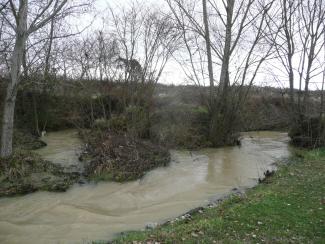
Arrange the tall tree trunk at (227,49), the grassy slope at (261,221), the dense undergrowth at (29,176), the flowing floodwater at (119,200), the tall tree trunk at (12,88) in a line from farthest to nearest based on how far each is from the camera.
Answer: the tall tree trunk at (227,49), the tall tree trunk at (12,88), the dense undergrowth at (29,176), the flowing floodwater at (119,200), the grassy slope at (261,221)

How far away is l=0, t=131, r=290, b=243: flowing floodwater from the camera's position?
719 cm

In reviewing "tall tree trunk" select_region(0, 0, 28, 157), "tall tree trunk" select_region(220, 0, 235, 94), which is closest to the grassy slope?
"tall tree trunk" select_region(0, 0, 28, 157)

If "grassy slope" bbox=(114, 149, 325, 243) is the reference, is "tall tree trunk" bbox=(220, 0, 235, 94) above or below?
above

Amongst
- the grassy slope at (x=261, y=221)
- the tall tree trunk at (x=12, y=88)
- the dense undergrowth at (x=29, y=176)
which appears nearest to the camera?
the grassy slope at (x=261, y=221)

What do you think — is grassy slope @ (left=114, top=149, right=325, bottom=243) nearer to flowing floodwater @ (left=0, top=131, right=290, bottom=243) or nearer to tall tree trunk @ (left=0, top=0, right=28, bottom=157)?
flowing floodwater @ (left=0, top=131, right=290, bottom=243)

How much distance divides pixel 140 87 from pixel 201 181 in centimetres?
604

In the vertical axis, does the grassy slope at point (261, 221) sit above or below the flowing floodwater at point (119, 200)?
above

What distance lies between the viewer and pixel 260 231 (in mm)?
6211

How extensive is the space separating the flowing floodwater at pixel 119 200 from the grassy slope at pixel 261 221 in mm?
973

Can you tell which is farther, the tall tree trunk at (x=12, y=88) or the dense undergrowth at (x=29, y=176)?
the tall tree trunk at (x=12, y=88)

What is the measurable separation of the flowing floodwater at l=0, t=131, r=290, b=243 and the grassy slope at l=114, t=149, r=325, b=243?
3.19 ft

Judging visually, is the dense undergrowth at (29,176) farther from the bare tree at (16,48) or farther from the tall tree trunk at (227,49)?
the tall tree trunk at (227,49)

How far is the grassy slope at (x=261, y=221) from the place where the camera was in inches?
233

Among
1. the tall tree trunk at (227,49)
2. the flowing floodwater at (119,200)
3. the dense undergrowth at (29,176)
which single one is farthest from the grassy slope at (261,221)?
the tall tree trunk at (227,49)
